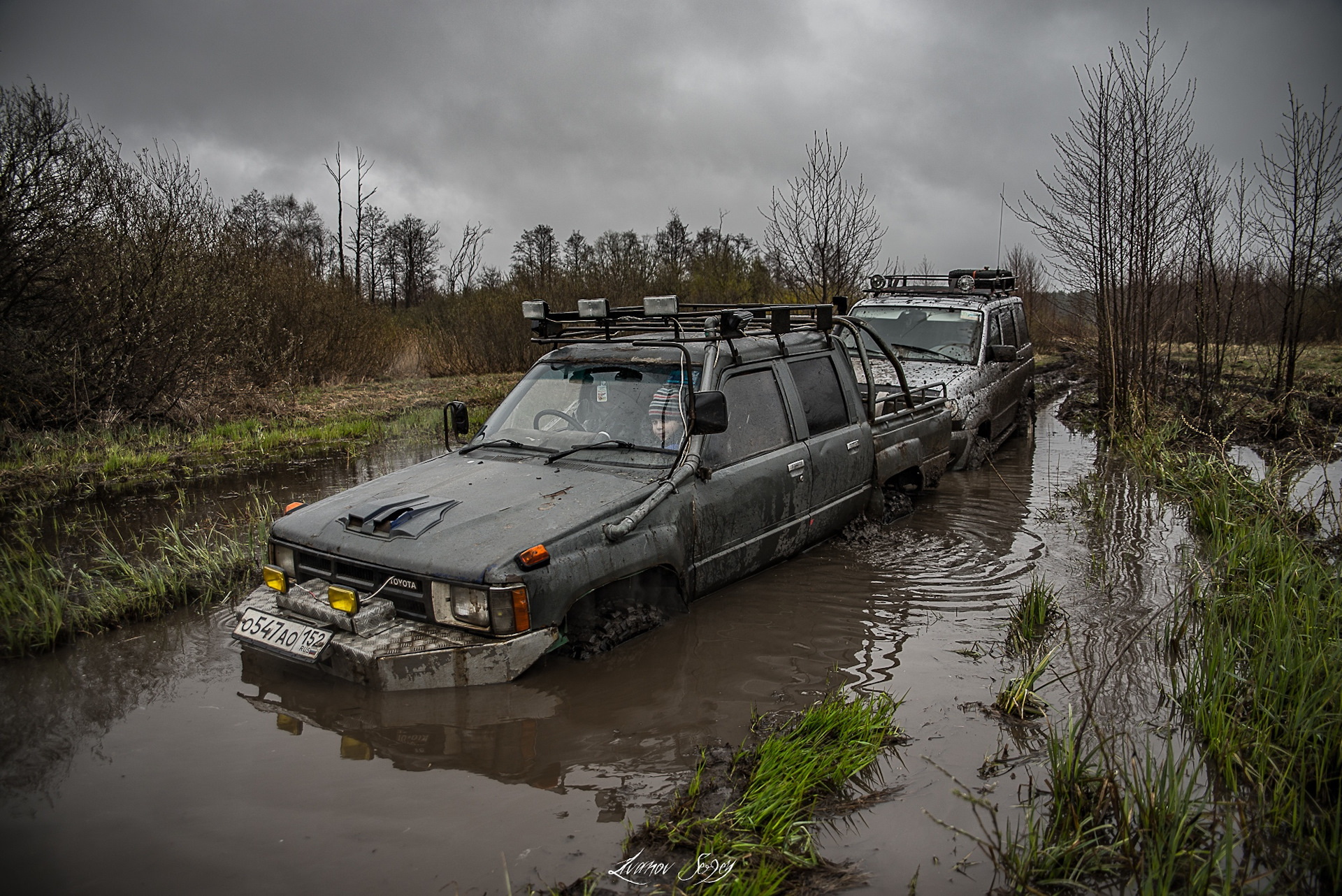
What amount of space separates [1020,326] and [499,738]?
396 inches

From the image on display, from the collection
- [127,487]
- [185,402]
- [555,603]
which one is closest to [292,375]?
[185,402]

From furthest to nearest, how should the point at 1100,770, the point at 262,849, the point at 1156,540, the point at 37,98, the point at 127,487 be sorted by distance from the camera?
the point at 37,98
the point at 127,487
the point at 1156,540
the point at 1100,770
the point at 262,849

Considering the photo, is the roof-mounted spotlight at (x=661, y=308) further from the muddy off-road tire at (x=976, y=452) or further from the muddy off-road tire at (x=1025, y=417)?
the muddy off-road tire at (x=1025, y=417)

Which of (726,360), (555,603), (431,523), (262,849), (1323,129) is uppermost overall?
(1323,129)

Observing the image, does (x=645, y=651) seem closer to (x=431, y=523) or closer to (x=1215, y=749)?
(x=431, y=523)

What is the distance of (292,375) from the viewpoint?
55.6 ft

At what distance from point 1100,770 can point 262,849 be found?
3171mm

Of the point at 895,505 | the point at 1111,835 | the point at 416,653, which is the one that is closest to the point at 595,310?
the point at 416,653

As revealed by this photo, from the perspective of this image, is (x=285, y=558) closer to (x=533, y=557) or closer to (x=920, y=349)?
(x=533, y=557)

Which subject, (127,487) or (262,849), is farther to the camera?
(127,487)

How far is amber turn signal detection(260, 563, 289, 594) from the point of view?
4.32 metres

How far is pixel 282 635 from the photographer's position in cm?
400

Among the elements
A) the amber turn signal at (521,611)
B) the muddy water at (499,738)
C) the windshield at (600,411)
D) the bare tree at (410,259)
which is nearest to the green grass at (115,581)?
the muddy water at (499,738)

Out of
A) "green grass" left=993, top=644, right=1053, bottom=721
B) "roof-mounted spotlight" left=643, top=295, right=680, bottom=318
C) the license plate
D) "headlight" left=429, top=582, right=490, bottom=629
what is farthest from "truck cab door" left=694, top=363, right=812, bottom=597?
the license plate
